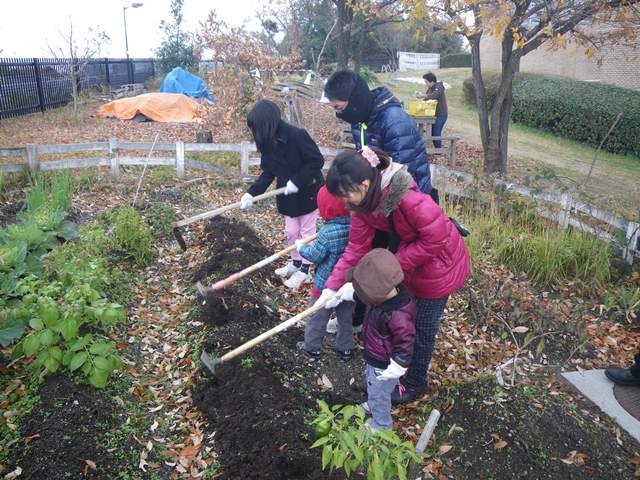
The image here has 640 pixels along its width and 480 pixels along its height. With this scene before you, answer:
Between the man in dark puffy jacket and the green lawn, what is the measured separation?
12.0 feet

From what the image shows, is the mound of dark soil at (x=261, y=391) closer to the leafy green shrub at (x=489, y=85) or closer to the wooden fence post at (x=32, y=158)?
the wooden fence post at (x=32, y=158)

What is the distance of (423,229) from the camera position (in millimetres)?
2818

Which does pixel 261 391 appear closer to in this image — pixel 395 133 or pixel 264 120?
pixel 395 133

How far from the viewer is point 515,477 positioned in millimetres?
2848

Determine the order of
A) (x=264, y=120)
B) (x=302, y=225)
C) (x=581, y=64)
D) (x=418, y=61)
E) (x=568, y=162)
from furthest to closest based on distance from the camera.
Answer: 1. (x=418, y=61)
2. (x=581, y=64)
3. (x=568, y=162)
4. (x=302, y=225)
5. (x=264, y=120)

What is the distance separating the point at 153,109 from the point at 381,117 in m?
12.0

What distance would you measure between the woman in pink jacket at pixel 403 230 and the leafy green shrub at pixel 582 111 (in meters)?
13.9

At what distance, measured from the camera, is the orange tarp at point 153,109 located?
46.1ft

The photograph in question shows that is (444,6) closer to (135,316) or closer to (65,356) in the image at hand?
(135,316)

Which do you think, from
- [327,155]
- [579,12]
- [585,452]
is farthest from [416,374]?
[579,12]

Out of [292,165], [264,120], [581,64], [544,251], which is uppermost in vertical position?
[581,64]

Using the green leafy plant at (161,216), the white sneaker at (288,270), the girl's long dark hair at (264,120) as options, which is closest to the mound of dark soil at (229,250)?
the white sneaker at (288,270)

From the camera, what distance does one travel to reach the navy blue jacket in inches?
145

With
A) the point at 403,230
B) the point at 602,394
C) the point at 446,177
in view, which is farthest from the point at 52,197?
the point at 602,394
